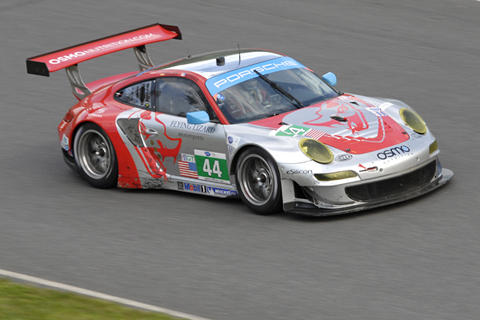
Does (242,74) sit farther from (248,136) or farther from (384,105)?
(384,105)

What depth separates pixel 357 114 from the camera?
784cm

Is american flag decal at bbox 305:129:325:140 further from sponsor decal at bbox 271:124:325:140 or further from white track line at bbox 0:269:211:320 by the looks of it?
white track line at bbox 0:269:211:320

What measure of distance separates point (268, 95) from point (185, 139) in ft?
3.13

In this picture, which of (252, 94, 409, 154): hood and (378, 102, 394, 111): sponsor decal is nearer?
(252, 94, 409, 154): hood

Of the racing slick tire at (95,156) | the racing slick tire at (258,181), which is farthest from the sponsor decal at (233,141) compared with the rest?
the racing slick tire at (95,156)

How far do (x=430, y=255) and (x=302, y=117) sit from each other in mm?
2032

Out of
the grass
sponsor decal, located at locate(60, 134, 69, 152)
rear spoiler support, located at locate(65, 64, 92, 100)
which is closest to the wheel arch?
the grass

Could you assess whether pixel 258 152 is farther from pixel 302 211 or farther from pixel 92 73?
pixel 92 73

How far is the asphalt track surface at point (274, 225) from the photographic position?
574 cm

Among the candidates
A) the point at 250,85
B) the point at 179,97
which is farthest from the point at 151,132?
the point at 250,85

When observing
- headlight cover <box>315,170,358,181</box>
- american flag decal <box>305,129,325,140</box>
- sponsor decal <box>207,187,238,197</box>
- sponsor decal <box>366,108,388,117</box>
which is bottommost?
sponsor decal <box>207,187,238,197</box>

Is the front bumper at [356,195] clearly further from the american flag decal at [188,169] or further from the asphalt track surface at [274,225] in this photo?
the american flag decal at [188,169]

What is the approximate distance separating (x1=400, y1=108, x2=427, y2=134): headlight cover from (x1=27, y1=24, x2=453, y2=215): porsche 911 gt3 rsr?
0.01 m

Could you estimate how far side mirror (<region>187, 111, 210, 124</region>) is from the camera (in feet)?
25.3
